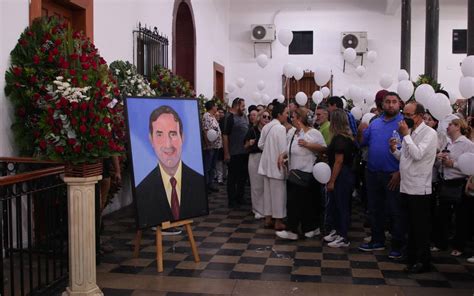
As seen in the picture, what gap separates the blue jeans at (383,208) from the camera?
4.40 metres

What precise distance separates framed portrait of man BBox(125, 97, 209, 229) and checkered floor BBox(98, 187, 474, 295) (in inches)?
19.1

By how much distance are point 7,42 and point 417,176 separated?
357 cm

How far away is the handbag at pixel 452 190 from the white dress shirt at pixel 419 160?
0.67 m

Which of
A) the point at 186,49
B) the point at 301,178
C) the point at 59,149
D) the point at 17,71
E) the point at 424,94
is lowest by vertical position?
the point at 301,178

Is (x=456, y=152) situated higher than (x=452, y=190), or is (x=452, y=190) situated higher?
(x=456, y=152)

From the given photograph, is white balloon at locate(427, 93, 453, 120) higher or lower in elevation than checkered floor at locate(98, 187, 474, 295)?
higher

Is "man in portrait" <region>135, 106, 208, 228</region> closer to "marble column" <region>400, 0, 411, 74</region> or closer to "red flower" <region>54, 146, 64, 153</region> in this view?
"red flower" <region>54, 146, 64, 153</region>

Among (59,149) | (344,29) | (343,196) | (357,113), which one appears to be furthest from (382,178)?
(344,29)

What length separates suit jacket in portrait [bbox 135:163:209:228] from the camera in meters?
3.92

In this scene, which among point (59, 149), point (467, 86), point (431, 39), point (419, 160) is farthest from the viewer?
point (431, 39)

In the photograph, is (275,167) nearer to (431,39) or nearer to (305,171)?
(305,171)

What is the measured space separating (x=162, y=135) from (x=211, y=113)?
379 cm

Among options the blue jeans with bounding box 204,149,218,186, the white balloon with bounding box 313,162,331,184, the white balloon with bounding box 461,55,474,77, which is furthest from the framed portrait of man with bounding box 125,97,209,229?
the blue jeans with bounding box 204,149,218,186

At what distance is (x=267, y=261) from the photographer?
4.44 metres
